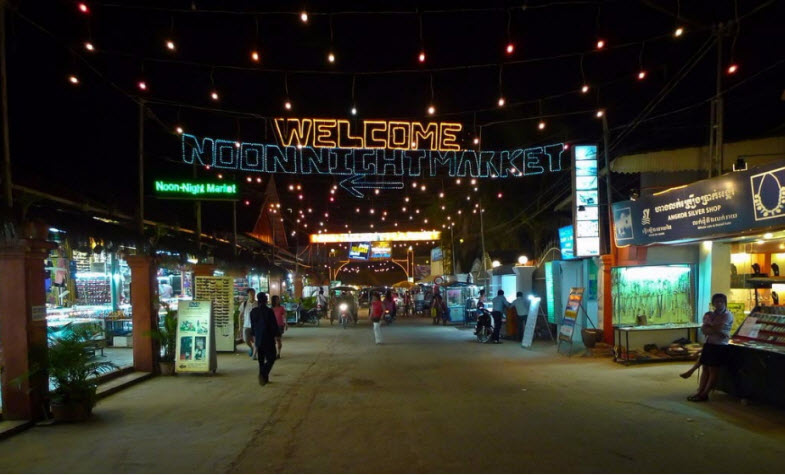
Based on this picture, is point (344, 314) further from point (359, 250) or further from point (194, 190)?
point (359, 250)

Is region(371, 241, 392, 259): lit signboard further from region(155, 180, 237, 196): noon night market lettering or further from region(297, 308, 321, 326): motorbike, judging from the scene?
region(155, 180, 237, 196): noon night market lettering

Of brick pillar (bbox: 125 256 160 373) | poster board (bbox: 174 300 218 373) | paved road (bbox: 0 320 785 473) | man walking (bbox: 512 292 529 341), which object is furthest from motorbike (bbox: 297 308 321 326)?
paved road (bbox: 0 320 785 473)

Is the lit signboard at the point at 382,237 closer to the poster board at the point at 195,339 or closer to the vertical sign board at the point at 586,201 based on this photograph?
the vertical sign board at the point at 586,201

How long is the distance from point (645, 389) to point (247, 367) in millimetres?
9309

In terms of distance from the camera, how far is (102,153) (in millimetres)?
15055

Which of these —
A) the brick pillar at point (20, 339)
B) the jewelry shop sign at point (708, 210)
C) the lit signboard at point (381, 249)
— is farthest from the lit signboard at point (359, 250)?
the brick pillar at point (20, 339)

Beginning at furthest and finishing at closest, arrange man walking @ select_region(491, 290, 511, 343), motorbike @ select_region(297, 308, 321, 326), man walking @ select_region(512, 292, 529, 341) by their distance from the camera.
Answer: motorbike @ select_region(297, 308, 321, 326) < man walking @ select_region(512, 292, 529, 341) < man walking @ select_region(491, 290, 511, 343)

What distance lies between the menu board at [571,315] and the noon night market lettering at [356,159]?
3.57m

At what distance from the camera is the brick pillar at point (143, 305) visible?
13.1 m

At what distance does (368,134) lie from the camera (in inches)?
612

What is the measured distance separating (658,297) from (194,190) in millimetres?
12321

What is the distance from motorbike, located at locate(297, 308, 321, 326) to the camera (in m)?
31.0

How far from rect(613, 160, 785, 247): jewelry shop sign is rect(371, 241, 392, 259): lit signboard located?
3448cm

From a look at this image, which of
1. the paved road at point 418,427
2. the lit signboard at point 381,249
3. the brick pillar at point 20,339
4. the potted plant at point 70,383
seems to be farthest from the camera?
the lit signboard at point 381,249
